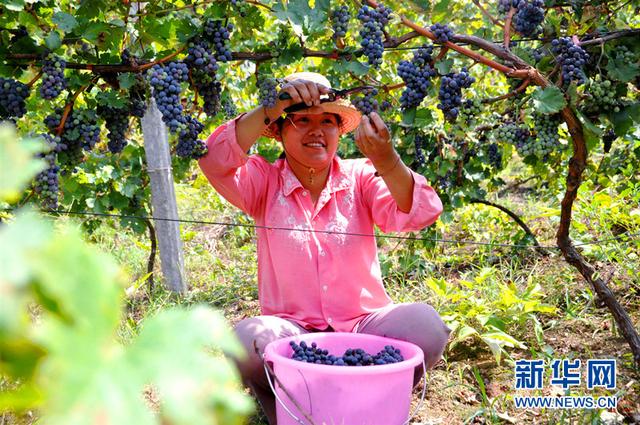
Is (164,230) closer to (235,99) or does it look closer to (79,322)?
(235,99)

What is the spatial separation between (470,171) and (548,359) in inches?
46.1

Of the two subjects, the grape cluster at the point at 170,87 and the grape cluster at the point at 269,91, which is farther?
the grape cluster at the point at 269,91

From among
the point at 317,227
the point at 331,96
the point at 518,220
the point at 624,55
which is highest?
the point at 624,55

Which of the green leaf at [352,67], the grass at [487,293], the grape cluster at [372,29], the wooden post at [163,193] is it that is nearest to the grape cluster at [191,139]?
the green leaf at [352,67]

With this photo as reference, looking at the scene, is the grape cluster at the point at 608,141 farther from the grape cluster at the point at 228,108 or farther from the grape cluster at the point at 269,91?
the grape cluster at the point at 228,108

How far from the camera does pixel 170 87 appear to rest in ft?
6.55

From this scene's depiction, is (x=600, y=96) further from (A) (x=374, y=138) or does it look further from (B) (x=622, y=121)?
(A) (x=374, y=138)

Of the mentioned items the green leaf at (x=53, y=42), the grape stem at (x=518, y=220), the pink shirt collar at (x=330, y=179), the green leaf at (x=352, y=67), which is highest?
the green leaf at (x=53, y=42)

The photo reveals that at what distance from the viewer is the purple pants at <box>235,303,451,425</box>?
2.39 m

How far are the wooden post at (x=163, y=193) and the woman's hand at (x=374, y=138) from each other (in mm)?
1699

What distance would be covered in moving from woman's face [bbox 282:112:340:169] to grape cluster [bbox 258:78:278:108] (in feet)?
0.96

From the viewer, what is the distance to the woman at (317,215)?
241cm

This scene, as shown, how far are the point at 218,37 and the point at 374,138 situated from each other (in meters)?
0.59

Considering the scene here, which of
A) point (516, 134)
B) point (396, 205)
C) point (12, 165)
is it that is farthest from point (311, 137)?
point (12, 165)
